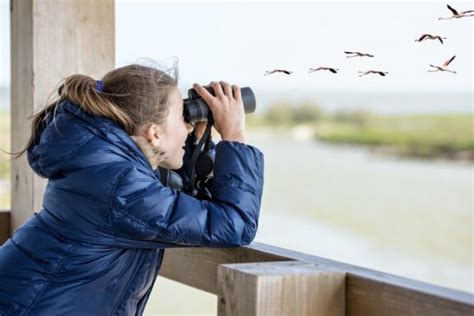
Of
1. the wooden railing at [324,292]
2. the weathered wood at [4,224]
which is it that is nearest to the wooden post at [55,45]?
the weathered wood at [4,224]

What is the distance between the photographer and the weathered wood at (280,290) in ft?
3.18

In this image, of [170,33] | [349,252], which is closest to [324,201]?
[349,252]

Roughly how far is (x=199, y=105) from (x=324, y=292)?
19.8 inches

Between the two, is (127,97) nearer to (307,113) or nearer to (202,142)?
(202,142)

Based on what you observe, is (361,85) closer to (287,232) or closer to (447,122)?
(447,122)

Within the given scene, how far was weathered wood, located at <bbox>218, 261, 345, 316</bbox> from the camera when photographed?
971 millimetres

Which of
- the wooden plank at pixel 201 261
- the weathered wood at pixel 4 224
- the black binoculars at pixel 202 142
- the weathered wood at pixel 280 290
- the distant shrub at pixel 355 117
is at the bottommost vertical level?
the distant shrub at pixel 355 117

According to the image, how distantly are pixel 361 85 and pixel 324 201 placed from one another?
2189 mm

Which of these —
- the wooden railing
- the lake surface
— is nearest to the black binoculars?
the wooden railing

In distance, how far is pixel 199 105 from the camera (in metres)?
1.41

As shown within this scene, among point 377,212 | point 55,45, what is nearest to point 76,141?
point 55,45

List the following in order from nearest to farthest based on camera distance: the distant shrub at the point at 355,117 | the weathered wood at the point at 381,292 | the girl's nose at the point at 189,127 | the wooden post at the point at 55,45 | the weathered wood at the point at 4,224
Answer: the weathered wood at the point at 381,292 → the girl's nose at the point at 189,127 → the wooden post at the point at 55,45 → the weathered wood at the point at 4,224 → the distant shrub at the point at 355,117

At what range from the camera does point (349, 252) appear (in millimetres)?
7980

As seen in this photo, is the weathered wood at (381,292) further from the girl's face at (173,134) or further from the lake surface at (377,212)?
the lake surface at (377,212)
